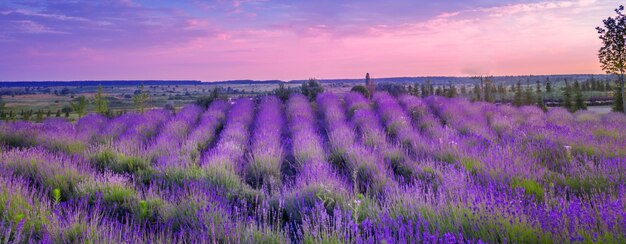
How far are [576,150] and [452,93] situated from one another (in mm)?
21600

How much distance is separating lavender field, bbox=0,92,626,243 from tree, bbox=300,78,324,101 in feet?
39.1

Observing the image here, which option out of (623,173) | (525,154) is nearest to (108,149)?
(525,154)

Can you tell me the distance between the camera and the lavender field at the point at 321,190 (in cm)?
297

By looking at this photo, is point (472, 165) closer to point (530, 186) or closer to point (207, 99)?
point (530, 186)

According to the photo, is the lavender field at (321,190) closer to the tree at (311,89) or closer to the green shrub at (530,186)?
the green shrub at (530,186)

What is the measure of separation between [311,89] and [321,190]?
19.0 m

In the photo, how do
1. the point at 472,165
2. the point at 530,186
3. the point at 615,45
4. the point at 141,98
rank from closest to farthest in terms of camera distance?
the point at 530,186 < the point at 472,165 < the point at 615,45 < the point at 141,98

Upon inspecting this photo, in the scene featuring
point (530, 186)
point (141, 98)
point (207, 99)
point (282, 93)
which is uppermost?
point (141, 98)

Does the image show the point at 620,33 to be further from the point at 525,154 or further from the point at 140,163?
the point at 140,163

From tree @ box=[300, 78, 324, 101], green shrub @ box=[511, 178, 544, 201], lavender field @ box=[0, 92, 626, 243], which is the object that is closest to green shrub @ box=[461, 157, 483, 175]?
lavender field @ box=[0, 92, 626, 243]

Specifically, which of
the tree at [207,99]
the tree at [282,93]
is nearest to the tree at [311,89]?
Result: the tree at [282,93]

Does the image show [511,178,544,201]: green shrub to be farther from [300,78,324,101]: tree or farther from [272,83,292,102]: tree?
[300,78,324,101]: tree

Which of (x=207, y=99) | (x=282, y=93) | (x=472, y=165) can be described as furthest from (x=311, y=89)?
(x=472, y=165)

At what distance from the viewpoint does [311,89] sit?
76.0 feet
